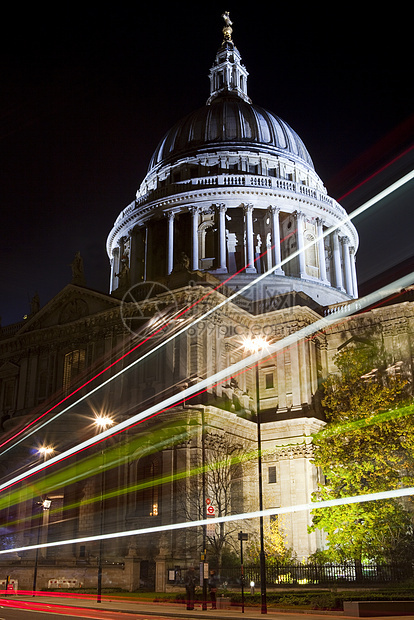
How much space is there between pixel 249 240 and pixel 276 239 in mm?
2931

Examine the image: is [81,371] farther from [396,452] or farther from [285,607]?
[285,607]

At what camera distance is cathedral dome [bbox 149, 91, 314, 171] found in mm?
78812

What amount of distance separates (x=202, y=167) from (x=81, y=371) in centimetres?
3323

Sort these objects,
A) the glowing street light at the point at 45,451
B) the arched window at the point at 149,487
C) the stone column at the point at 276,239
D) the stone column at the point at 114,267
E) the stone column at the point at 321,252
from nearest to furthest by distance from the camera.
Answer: the arched window at the point at 149,487 < the glowing street light at the point at 45,451 < the stone column at the point at 276,239 < the stone column at the point at 321,252 < the stone column at the point at 114,267

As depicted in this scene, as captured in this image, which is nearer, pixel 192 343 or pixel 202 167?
pixel 192 343

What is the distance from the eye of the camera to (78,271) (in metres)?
57.2

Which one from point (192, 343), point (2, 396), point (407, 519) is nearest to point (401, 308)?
point (192, 343)

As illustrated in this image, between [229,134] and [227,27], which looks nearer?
[229,134]

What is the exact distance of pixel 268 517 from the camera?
152 feet

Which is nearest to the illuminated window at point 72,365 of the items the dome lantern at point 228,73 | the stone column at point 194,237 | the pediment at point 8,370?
the pediment at point 8,370

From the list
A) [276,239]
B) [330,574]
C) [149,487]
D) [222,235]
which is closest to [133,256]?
[222,235]

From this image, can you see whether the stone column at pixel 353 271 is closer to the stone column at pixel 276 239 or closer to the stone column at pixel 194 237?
the stone column at pixel 276 239

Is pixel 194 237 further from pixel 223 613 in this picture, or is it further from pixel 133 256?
pixel 223 613

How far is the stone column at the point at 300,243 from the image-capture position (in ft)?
230
